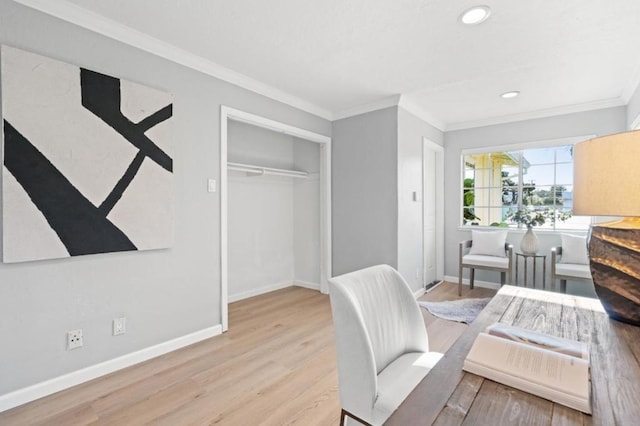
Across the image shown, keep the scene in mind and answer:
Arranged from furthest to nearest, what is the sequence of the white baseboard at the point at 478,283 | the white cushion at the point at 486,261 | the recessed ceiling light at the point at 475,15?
the white baseboard at the point at 478,283 → the white cushion at the point at 486,261 → the recessed ceiling light at the point at 475,15

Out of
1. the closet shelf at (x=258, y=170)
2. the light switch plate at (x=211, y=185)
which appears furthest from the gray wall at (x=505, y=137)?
the light switch plate at (x=211, y=185)

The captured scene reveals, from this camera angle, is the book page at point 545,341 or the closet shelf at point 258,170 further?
the closet shelf at point 258,170

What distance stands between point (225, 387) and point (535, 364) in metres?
1.86

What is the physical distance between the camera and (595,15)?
6.73ft

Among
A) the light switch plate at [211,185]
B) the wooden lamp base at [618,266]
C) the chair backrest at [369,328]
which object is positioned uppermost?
the light switch plate at [211,185]

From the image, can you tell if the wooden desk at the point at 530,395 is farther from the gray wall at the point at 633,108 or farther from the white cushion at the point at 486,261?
the gray wall at the point at 633,108

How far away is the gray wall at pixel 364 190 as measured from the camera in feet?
11.9

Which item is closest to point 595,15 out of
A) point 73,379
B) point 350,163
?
point 350,163

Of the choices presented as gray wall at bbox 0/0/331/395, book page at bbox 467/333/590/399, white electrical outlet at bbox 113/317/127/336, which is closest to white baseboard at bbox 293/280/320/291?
gray wall at bbox 0/0/331/395

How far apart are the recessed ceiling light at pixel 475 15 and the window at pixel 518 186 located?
2778 mm

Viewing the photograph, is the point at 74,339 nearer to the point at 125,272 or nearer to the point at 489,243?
the point at 125,272

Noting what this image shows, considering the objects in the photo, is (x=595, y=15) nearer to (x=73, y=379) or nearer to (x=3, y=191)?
(x=3, y=191)

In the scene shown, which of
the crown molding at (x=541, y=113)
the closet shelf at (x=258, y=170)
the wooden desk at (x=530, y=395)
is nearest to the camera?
the wooden desk at (x=530, y=395)

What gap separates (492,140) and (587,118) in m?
1.03
